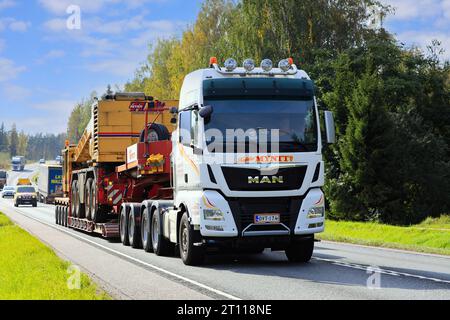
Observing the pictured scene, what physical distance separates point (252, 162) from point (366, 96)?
78.7 ft

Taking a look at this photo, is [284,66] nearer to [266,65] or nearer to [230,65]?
[266,65]

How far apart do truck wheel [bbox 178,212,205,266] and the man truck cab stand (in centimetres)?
2

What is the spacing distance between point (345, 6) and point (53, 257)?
3660 cm

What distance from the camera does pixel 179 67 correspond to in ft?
225

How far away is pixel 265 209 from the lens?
13.8m

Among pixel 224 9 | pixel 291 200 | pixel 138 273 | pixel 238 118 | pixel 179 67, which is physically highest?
pixel 224 9

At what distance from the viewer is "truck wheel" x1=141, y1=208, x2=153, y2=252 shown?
18141 millimetres

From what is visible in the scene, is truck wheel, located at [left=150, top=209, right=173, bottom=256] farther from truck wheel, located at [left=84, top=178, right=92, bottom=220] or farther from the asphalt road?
truck wheel, located at [left=84, top=178, right=92, bottom=220]

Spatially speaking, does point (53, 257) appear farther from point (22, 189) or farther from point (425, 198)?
point (22, 189)

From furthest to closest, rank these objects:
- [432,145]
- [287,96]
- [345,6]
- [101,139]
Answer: [345,6] < [432,145] < [101,139] < [287,96]

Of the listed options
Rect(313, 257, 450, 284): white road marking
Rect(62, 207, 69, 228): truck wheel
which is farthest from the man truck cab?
Rect(62, 207, 69, 228): truck wheel

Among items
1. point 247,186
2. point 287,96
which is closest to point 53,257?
point 247,186

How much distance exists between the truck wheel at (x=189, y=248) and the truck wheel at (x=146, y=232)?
330cm

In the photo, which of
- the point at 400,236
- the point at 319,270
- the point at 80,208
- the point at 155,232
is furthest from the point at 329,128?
the point at 80,208
